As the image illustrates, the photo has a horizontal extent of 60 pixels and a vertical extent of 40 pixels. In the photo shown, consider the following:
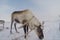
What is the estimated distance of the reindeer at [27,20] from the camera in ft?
5.32

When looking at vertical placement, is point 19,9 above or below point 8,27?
above

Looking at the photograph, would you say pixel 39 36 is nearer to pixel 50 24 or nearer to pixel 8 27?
pixel 50 24

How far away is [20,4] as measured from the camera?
1.68 m

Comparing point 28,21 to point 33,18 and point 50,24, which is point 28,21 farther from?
point 50,24

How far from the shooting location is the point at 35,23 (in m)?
1.63

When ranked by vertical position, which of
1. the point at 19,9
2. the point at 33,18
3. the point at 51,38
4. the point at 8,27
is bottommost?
the point at 51,38

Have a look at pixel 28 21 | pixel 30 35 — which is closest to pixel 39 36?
pixel 30 35

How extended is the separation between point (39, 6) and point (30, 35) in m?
0.37

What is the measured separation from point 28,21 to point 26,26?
7cm

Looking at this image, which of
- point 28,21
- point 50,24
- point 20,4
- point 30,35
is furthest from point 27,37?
point 20,4

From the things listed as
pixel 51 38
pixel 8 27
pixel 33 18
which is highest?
pixel 33 18

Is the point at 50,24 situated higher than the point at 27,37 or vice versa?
the point at 50,24

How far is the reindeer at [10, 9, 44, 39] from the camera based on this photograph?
1621mm

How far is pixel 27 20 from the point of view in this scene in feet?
5.38
